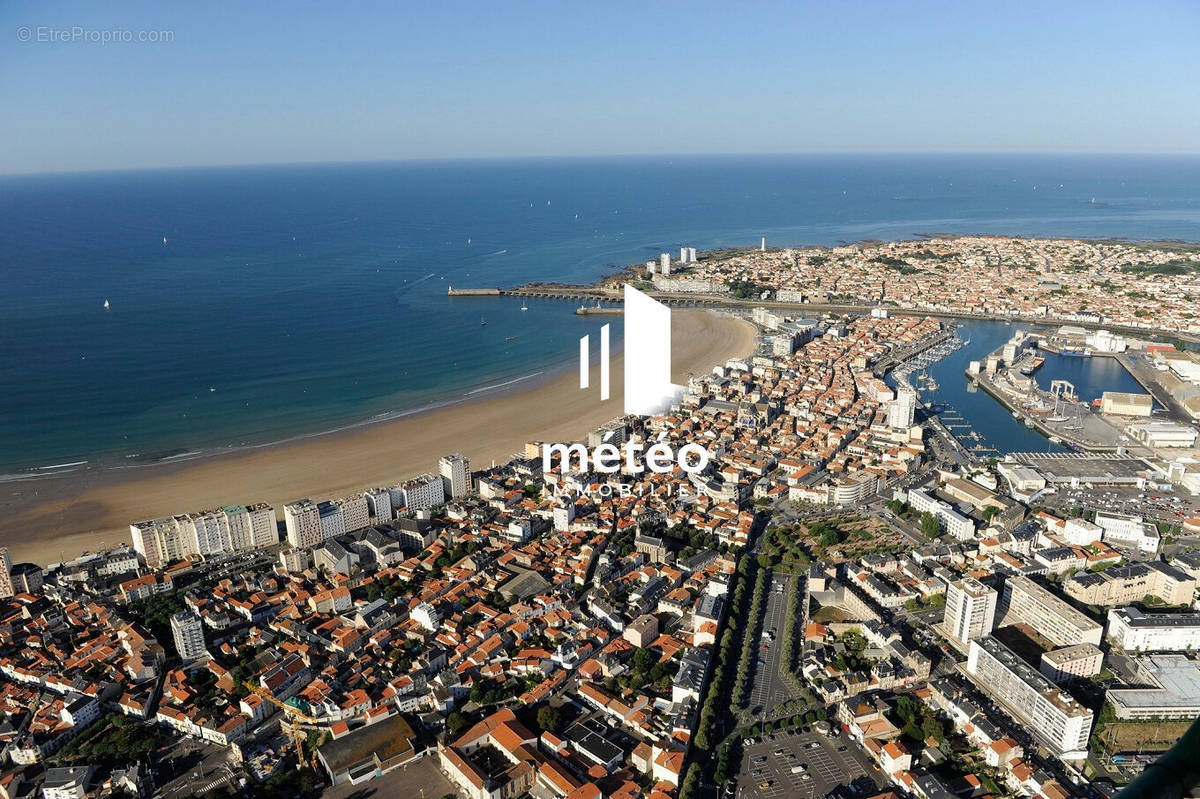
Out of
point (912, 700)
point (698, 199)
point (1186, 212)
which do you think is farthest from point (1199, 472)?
point (698, 199)

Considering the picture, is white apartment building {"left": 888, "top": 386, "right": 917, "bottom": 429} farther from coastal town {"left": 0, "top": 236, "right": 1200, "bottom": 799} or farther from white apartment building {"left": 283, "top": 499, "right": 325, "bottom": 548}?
white apartment building {"left": 283, "top": 499, "right": 325, "bottom": 548}

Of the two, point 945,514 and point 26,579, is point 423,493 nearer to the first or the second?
point 26,579

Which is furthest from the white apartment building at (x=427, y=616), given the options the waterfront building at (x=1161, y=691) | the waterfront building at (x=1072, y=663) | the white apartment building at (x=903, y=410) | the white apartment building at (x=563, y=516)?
the white apartment building at (x=903, y=410)

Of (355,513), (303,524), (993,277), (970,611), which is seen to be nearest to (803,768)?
(970,611)

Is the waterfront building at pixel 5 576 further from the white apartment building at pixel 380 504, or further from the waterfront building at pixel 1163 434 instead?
the waterfront building at pixel 1163 434

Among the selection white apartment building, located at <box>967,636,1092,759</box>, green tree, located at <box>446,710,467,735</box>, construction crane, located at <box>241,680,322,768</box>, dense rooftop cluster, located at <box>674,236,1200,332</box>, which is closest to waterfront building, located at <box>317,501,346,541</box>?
construction crane, located at <box>241,680,322,768</box>

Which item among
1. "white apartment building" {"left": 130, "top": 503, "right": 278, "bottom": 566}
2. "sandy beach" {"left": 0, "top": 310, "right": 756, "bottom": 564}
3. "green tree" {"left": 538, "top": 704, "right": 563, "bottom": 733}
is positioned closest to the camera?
"green tree" {"left": 538, "top": 704, "right": 563, "bottom": 733}
